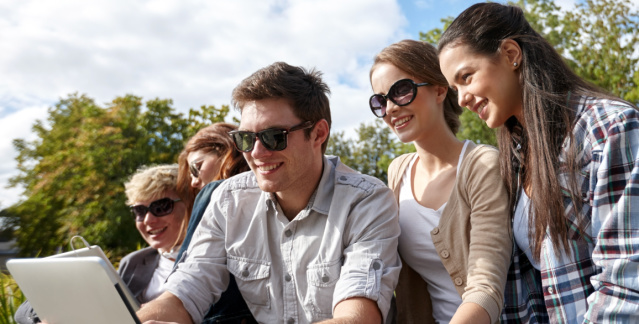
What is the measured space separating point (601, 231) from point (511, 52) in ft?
2.75

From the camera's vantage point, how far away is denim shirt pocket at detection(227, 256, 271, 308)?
3047mm

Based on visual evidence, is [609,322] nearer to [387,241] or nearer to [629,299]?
[629,299]

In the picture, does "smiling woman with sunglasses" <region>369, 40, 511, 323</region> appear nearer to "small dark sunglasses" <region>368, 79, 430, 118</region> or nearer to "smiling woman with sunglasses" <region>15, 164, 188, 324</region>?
"small dark sunglasses" <region>368, 79, 430, 118</region>

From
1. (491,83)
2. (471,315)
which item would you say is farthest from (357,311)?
(491,83)

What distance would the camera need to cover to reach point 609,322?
206cm

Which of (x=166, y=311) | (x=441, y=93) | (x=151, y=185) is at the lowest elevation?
(x=166, y=311)

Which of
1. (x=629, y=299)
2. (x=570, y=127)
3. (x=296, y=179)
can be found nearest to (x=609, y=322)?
(x=629, y=299)

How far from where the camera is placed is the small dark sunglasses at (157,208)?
4.70 metres

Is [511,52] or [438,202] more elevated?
[511,52]

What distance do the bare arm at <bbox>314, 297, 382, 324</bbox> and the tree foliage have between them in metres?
19.5

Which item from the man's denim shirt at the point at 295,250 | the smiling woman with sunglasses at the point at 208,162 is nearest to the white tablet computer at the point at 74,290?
the man's denim shirt at the point at 295,250

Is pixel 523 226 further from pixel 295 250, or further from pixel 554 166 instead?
pixel 295 250

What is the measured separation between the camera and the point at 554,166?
2332 millimetres

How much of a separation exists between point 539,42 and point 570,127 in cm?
44
